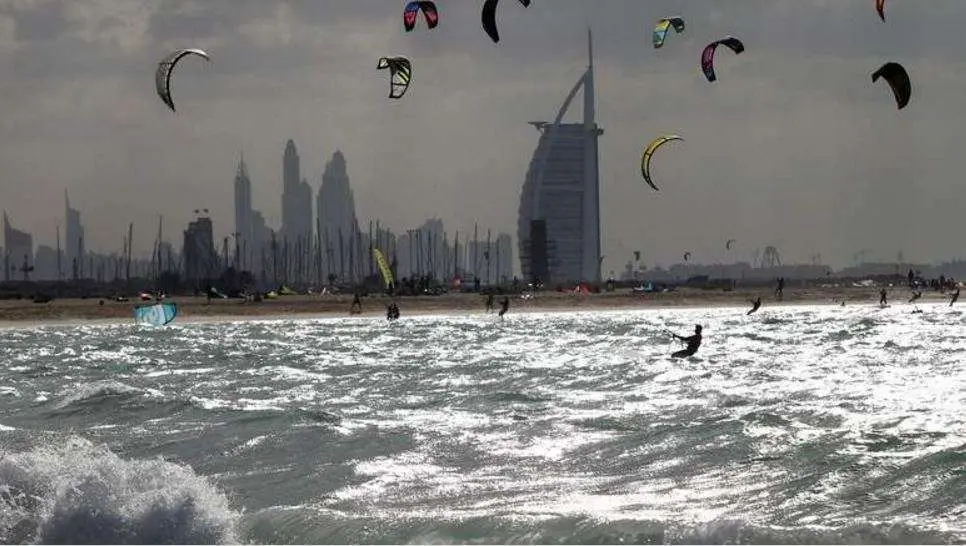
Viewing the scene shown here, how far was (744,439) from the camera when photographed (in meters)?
16.0

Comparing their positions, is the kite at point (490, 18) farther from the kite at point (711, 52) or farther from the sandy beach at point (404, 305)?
the sandy beach at point (404, 305)

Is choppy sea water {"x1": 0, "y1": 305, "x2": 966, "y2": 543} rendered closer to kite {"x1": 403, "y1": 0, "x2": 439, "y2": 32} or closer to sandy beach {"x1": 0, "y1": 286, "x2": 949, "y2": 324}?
kite {"x1": 403, "y1": 0, "x2": 439, "y2": 32}

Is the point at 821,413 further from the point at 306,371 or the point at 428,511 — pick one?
the point at 306,371

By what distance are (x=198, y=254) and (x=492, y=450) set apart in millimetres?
160070

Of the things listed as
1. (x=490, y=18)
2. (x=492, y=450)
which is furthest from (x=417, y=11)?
(x=492, y=450)

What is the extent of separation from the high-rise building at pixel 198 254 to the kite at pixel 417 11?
125747 mm

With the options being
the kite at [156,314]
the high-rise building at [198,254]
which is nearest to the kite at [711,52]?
the kite at [156,314]

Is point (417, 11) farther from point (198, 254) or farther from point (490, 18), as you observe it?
point (198, 254)

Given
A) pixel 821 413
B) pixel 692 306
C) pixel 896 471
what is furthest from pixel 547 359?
pixel 692 306

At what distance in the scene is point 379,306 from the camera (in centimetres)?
8019

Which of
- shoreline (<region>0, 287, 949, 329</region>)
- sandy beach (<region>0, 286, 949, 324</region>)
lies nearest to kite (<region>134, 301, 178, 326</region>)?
shoreline (<region>0, 287, 949, 329</region>)

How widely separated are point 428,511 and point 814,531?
319 centimetres

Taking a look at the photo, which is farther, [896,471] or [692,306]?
[692,306]

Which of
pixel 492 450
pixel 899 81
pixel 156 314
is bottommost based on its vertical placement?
pixel 492 450
